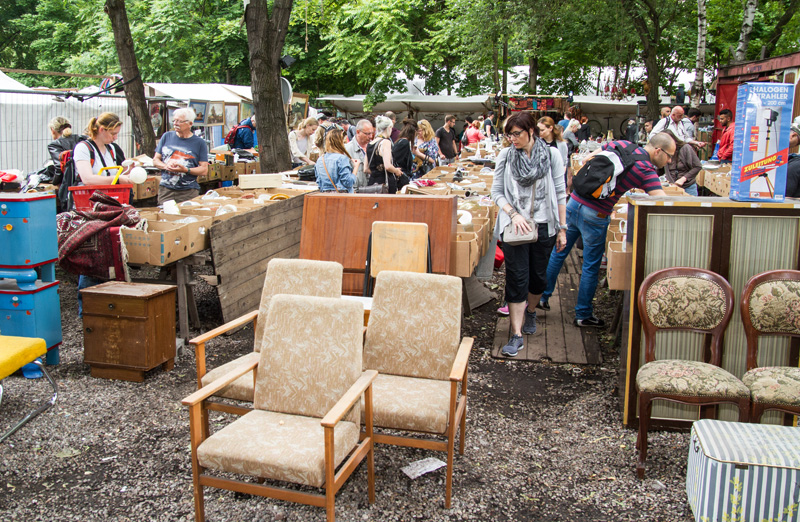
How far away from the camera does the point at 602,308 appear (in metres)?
6.77

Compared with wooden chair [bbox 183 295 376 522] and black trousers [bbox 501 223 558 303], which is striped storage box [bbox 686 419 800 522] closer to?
wooden chair [bbox 183 295 376 522]

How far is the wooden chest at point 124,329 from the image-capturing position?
4773mm

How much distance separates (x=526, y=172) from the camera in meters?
4.95

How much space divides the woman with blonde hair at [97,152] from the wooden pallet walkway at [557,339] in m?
4.12

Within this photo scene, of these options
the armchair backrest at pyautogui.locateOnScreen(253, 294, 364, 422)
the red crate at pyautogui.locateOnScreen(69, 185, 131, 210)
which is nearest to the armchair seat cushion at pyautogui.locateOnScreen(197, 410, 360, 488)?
the armchair backrest at pyautogui.locateOnScreen(253, 294, 364, 422)

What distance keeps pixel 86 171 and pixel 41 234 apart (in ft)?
4.76

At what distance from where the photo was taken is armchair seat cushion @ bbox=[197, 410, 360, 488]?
2.76m

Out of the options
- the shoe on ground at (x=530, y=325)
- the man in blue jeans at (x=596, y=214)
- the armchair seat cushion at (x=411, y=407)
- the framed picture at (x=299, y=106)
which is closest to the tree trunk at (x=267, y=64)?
the man in blue jeans at (x=596, y=214)

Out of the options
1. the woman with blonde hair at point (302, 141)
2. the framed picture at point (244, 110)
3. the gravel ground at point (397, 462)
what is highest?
the framed picture at point (244, 110)

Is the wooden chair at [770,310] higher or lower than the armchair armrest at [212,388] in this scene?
higher

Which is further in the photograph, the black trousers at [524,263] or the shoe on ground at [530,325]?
the shoe on ground at [530,325]

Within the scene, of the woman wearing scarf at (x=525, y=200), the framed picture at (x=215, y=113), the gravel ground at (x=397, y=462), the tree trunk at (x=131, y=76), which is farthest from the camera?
the framed picture at (x=215, y=113)

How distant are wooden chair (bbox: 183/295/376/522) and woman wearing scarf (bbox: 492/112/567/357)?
2232 millimetres

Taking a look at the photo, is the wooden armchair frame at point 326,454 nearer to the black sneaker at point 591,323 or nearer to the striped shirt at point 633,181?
the striped shirt at point 633,181
